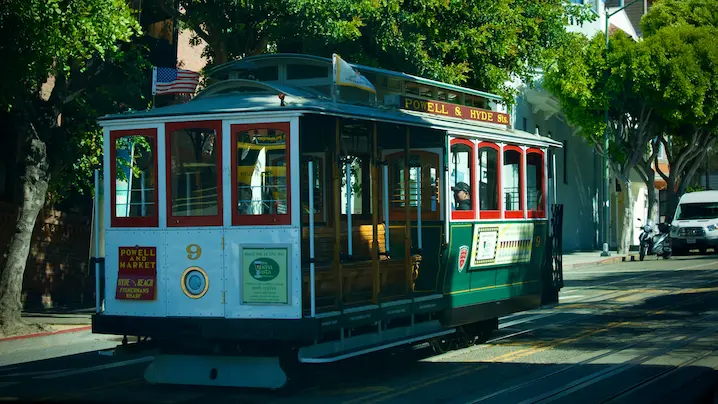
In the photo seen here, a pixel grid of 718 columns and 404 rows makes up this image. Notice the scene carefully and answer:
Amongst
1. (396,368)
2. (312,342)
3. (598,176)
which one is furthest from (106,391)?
(598,176)

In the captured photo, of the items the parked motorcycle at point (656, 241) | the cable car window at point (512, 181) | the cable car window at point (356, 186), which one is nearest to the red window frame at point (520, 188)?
the cable car window at point (512, 181)

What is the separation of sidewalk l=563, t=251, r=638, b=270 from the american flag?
22.0m

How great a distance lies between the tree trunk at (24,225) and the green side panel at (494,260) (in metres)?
7.49

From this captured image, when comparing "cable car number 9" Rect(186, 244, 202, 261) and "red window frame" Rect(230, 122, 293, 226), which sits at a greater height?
"red window frame" Rect(230, 122, 293, 226)

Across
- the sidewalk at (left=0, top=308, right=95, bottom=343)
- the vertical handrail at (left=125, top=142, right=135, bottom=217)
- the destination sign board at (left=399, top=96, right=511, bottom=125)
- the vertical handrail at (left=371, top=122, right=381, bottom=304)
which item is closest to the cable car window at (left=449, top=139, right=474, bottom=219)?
the destination sign board at (left=399, top=96, right=511, bottom=125)

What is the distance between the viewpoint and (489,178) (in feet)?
43.7

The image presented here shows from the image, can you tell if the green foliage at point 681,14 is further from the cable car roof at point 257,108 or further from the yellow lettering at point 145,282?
the yellow lettering at point 145,282

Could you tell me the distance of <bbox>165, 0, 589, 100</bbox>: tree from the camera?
19.0m

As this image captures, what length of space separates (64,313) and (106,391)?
9.14 m

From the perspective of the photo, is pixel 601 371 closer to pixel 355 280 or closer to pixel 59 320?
pixel 355 280

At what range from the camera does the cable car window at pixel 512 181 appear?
13.6 m

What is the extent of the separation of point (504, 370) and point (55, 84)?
31.6 ft

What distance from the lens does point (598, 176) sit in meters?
47.4

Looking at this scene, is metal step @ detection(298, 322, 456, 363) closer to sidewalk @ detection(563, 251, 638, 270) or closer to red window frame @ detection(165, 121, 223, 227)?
red window frame @ detection(165, 121, 223, 227)
